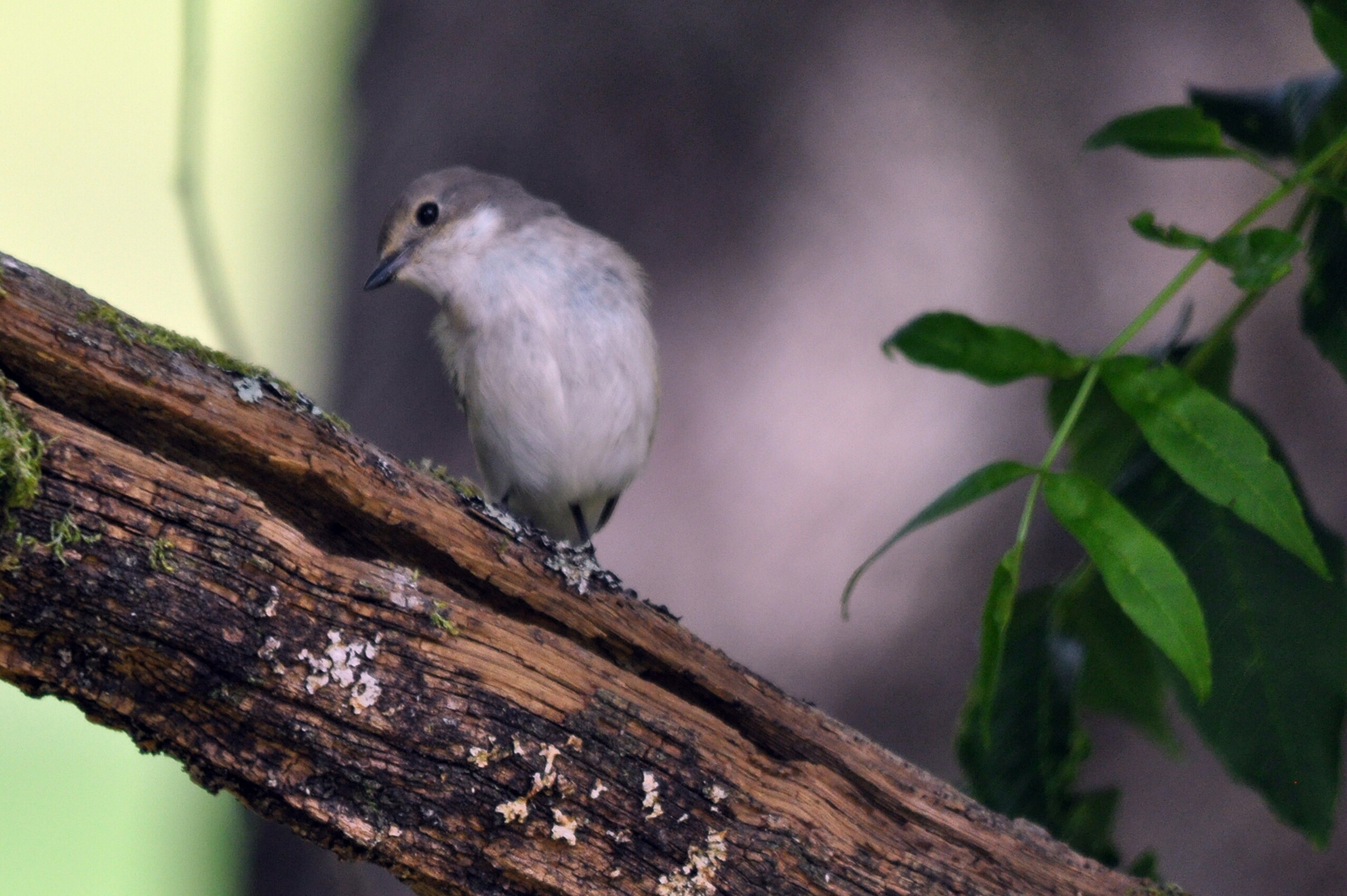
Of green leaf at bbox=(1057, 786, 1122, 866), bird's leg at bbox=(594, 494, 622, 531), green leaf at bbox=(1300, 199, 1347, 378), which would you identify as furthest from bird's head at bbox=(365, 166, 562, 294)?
green leaf at bbox=(1057, 786, 1122, 866)

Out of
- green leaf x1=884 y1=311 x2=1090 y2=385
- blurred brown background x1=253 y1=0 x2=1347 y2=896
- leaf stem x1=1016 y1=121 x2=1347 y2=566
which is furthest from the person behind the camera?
blurred brown background x1=253 y1=0 x2=1347 y2=896

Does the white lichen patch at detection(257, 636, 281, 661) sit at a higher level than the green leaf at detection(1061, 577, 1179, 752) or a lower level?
lower

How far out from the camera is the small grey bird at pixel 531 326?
100 inches

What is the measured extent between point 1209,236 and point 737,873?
2185 millimetres

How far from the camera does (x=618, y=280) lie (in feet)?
8.68

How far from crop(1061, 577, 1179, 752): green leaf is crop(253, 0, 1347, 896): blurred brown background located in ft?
2.50

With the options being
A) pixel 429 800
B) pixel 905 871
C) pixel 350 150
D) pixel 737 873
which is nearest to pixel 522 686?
pixel 429 800

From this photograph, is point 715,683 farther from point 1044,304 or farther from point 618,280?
point 1044,304

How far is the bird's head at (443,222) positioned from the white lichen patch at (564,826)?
151 centimetres

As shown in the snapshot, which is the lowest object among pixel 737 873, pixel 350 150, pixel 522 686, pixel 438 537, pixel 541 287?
pixel 737 873

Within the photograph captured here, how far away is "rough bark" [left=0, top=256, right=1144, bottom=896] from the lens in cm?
126

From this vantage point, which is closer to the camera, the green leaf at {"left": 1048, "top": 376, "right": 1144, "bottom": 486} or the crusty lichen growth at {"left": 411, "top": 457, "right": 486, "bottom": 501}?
the crusty lichen growth at {"left": 411, "top": 457, "right": 486, "bottom": 501}

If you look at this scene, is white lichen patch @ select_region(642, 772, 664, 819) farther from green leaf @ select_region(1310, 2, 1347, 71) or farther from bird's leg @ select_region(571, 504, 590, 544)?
bird's leg @ select_region(571, 504, 590, 544)

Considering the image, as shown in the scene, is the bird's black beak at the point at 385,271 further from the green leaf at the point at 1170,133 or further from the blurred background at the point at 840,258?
the green leaf at the point at 1170,133
